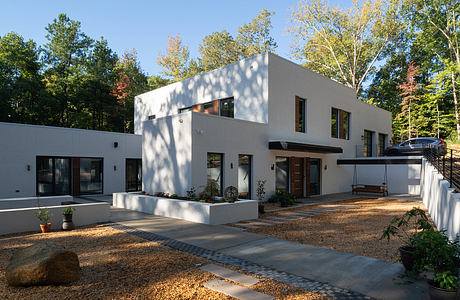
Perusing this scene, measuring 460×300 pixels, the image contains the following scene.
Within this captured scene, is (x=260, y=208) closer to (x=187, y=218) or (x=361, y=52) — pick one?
(x=187, y=218)

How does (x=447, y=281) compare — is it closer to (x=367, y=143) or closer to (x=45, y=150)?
(x=45, y=150)


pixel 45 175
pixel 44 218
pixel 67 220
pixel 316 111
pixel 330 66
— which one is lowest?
pixel 67 220

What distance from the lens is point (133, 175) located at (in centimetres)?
1781

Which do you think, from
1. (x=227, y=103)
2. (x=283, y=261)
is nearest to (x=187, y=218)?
(x=283, y=261)

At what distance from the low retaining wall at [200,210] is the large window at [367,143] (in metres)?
15.9

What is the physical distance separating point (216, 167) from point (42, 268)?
7.91 metres

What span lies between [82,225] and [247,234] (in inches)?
189

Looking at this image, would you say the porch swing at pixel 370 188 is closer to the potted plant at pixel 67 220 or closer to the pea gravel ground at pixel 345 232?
the pea gravel ground at pixel 345 232

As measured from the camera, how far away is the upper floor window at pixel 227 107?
14.8 metres

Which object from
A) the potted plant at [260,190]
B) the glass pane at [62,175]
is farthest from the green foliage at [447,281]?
the glass pane at [62,175]

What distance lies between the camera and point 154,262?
490 cm

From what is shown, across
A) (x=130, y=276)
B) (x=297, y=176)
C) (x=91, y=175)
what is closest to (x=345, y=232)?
(x=130, y=276)

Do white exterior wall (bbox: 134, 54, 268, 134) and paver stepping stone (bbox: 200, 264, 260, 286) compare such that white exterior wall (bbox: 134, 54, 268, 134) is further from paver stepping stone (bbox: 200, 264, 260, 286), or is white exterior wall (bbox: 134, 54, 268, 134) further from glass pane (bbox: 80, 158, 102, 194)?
paver stepping stone (bbox: 200, 264, 260, 286)

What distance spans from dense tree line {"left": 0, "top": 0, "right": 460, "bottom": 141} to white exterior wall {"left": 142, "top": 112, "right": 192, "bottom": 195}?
1747cm
